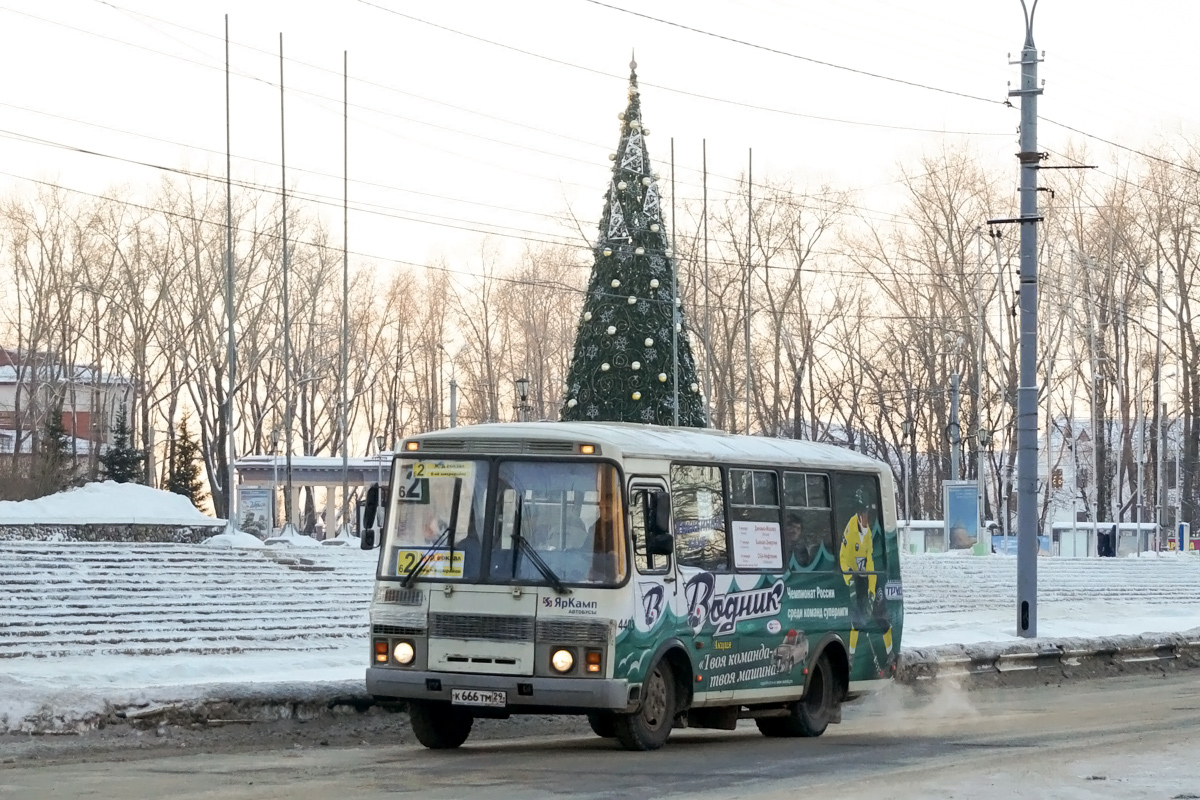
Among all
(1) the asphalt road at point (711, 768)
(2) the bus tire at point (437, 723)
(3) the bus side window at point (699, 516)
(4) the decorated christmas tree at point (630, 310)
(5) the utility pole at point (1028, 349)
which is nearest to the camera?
(1) the asphalt road at point (711, 768)

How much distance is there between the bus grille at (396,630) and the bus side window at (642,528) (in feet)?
5.72

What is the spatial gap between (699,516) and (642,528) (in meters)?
1.13

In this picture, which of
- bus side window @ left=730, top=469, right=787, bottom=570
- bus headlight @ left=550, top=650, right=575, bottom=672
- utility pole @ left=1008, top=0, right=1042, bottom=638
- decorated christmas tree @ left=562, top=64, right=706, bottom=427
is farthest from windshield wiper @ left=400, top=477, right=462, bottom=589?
decorated christmas tree @ left=562, top=64, right=706, bottom=427

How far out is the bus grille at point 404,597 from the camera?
45.8 ft

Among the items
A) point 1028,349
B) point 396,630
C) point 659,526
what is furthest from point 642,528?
point 1028,349

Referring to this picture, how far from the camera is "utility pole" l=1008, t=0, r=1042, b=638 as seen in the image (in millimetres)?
25828

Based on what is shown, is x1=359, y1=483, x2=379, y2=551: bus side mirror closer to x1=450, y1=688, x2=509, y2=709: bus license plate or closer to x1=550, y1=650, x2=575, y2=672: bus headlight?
x1=450, y1=688, x2=509, y2=709: bus license plate

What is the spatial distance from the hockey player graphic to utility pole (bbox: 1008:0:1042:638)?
822 cm

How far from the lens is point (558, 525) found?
1389 cm

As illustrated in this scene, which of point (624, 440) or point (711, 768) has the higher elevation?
point (624, 440)

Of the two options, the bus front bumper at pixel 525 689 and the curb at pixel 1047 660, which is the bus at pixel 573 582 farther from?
the curb at pixel 1047 660

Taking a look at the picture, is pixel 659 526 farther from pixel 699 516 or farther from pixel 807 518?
pixel 807 518

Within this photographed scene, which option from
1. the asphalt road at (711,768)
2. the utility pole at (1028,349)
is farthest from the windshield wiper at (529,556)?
the utility pole at (1028,349)

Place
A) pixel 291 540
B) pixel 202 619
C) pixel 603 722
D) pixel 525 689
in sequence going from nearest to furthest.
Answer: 1. pixel 525 689
2. pixel 603 722
3. pixel 202 619
4. pixel 291 540
